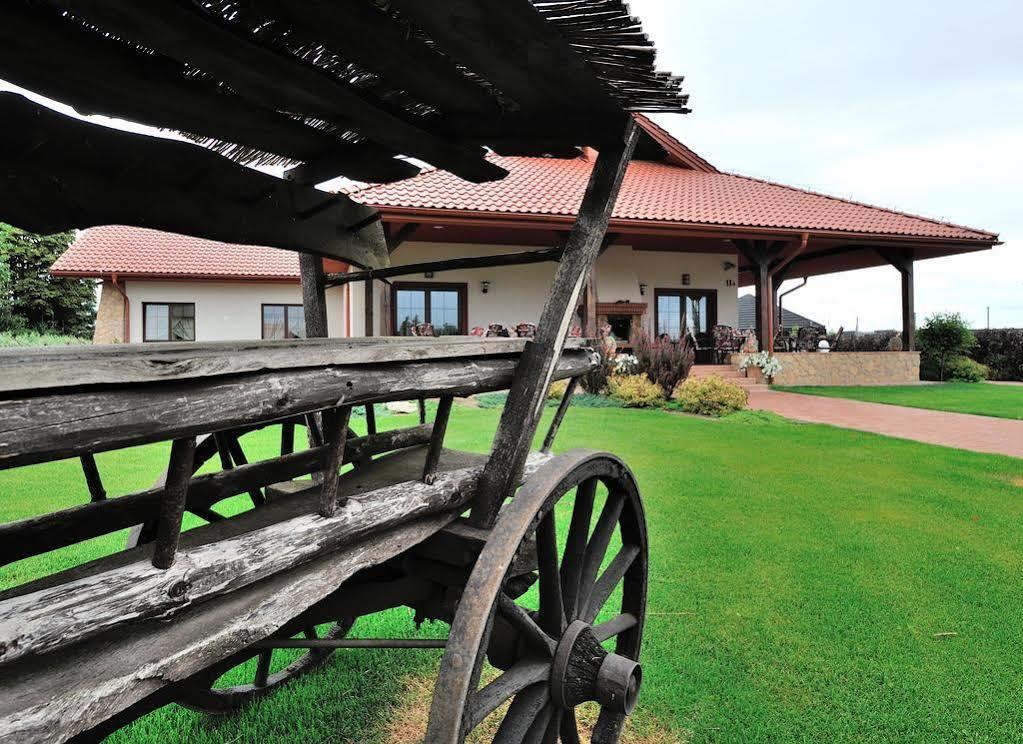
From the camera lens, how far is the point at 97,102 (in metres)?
1.83

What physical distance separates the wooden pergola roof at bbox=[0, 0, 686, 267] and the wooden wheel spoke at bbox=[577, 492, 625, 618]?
1115 mm

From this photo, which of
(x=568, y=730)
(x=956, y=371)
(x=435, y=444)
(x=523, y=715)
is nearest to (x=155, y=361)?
(x=435, y=444)

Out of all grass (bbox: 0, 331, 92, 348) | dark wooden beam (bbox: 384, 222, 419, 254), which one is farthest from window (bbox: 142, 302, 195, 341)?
dark wooden beam (bbox: 384, 222, 419, 254)

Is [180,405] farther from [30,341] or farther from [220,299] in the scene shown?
[30,341]

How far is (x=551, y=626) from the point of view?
1.75m

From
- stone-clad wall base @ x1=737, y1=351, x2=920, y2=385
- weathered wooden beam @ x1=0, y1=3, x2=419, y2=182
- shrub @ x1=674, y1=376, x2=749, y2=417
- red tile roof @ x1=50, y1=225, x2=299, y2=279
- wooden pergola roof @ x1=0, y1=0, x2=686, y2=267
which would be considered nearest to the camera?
wooden pergola roof @ x1=0, y1=0, x2=686, y2=267

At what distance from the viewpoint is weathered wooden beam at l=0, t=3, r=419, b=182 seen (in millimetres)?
1577

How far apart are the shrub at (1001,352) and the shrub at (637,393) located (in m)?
15.8

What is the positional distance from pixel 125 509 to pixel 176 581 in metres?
A: 0.83

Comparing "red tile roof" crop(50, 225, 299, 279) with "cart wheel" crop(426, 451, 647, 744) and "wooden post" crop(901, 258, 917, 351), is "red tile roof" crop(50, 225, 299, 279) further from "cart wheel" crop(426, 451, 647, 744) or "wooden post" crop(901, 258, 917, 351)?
"cart wheel" crop(426, 451, 647, 744)

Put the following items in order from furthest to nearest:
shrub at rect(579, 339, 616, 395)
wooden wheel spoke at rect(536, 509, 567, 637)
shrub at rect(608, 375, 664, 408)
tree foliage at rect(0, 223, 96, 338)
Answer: tree foliage at rect(0, 223, 96, 338), shrub at rect(579, 339, 616, 395), shrub at rect(608, 375, 664, 408), wooden wheel spoke at rect(536, 509, 567, 637)

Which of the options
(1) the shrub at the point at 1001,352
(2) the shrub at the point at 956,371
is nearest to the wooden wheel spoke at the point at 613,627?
(2) the shrub at the point at 956,371

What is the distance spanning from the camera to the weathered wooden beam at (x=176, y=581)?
0.92 metres

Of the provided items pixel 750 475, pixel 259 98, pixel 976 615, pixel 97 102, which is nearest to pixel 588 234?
pixel 259 98
